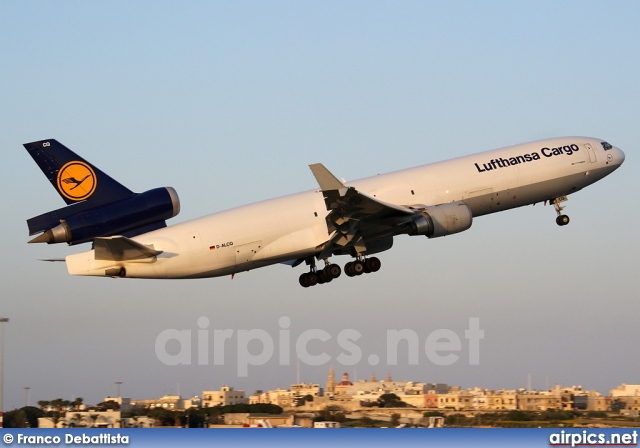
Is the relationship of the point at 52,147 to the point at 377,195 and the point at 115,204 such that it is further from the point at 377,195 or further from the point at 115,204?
the point at 377,195

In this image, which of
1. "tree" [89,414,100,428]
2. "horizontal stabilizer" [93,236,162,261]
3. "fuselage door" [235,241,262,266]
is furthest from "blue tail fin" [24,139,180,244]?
"tree" [89,414,100,428]

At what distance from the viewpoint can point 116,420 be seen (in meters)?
56.9

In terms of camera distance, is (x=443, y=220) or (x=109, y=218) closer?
(x=109, y=218)

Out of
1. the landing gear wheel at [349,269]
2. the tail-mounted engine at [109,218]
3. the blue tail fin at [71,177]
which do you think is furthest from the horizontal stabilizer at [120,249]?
the landing gear wheel at [349,269]

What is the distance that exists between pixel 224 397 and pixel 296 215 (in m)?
18.9

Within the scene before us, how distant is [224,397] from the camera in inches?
2557

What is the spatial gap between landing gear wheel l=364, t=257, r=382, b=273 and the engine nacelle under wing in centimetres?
294

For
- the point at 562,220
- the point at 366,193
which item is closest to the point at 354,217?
the point at 366,193

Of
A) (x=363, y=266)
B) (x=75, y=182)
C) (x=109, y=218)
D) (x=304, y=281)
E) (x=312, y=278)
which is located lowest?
(x=304, y=281)

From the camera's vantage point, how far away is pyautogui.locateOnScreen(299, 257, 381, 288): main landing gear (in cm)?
5294

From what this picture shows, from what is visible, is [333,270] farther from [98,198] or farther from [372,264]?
[98,198]

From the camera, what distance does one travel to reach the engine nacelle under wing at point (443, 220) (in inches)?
1998

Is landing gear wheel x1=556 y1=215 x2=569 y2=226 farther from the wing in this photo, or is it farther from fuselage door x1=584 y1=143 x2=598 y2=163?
the wing

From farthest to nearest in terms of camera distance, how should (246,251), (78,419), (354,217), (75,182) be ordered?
→ (78,419)
(354,217)
(246,251)
(75,182)
